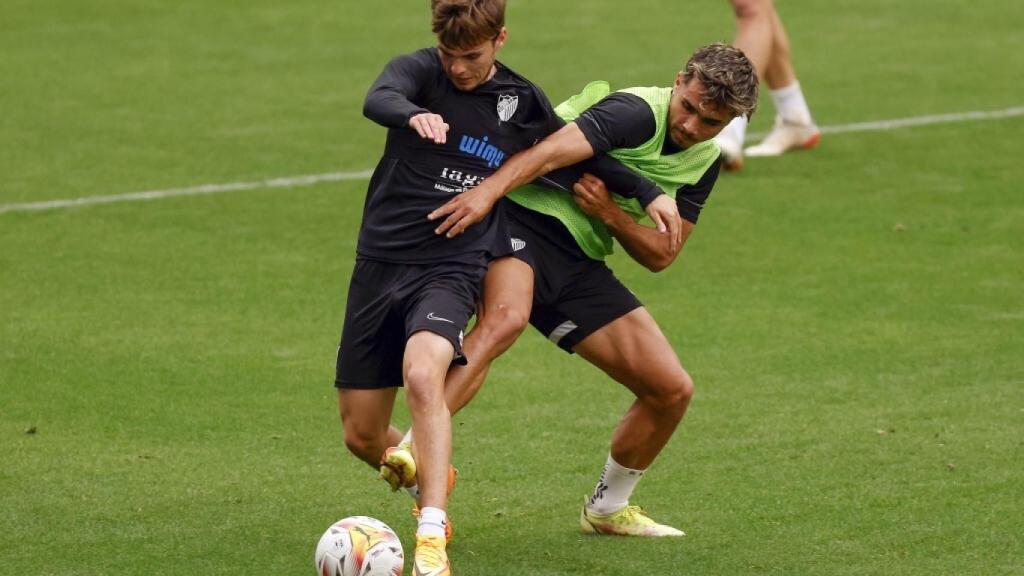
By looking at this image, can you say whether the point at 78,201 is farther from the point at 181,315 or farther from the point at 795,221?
the point at 795,221

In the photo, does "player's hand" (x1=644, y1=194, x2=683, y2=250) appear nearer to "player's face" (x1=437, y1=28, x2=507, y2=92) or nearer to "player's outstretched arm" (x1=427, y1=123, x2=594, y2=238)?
"player's outstretched arm" (x1=427, y1=123, x2=594, y2=238)

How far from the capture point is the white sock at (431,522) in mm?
5699

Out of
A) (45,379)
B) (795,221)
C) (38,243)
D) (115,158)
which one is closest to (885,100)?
(795,221)

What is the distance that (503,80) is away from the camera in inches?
259

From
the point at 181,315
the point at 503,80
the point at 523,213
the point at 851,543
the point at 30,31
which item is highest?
the point at 503,80

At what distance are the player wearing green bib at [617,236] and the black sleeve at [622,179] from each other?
0.04 meters

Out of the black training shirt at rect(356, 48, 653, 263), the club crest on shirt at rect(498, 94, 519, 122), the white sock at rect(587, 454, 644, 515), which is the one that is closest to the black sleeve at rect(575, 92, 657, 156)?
the black training shirt at rect(356, 48, 653, 263)

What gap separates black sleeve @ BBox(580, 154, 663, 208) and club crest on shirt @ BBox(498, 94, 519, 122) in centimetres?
34

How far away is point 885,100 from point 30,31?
324 inches

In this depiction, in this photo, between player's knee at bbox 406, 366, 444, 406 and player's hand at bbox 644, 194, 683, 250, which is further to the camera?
player's hand at bbox 644, 194, 683, 250

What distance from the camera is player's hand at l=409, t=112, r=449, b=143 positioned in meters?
5.89

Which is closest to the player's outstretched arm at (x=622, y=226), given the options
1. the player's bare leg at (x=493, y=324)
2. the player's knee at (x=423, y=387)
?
the player's bare leg at (x=493, y=324)

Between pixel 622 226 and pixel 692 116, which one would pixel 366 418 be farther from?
pixel 692 116

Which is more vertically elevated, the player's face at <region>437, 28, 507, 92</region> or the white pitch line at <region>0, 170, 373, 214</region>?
the player's face at <region>437, 28, 507, 92</region>
